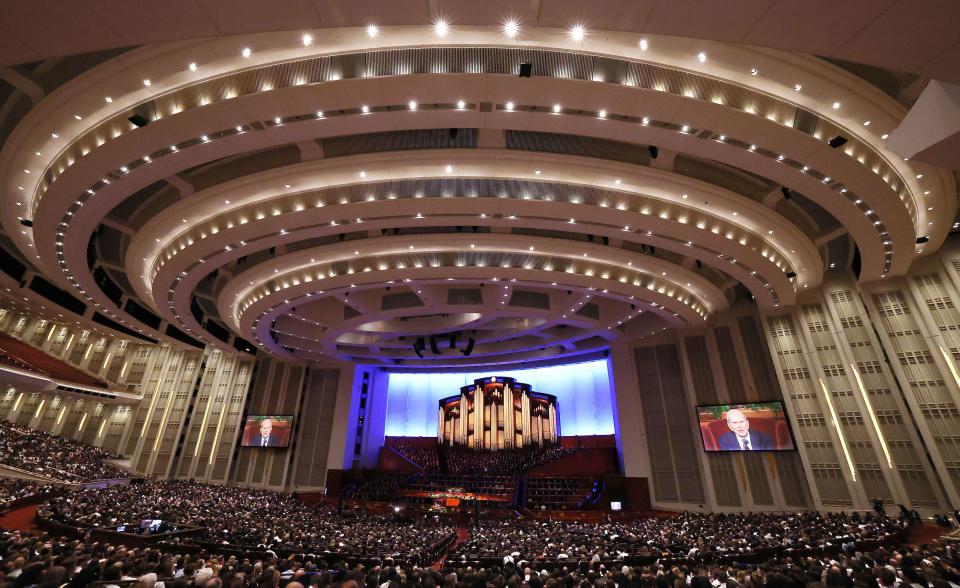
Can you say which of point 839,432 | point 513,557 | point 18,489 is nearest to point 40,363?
point 18,489

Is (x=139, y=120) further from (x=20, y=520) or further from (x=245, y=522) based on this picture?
(x=20, y=520)

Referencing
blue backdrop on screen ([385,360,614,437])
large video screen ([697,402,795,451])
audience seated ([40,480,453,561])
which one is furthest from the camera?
blue backdrop on screen ([385,360,614,437])

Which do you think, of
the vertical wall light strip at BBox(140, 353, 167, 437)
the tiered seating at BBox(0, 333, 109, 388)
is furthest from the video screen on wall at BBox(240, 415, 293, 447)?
the tiered seating at BBox(0, 333, 109, 388)

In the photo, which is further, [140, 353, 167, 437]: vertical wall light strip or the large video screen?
[140, 353, 167, 437]: vertical wall light strip

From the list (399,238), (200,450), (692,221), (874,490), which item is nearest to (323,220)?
(399,238)

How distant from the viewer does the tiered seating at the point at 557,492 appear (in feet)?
70.7

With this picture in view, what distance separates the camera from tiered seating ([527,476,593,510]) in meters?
21.6

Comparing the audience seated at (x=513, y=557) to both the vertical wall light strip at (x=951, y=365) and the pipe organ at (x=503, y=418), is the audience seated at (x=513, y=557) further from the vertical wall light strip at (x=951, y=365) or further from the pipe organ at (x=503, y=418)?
the pipe organ at (x=503, y=418)

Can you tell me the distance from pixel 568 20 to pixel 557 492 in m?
23.4

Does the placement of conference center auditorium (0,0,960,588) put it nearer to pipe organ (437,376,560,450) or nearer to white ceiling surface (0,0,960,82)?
white ceiling surface (0,0,960,82)

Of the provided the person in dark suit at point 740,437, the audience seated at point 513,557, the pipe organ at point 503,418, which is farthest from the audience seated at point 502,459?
the person in dark suit at point 740,437

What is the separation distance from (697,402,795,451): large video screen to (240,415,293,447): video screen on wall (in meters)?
25.3

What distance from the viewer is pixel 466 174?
1127cm

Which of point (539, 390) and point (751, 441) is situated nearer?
point (751, 441)
